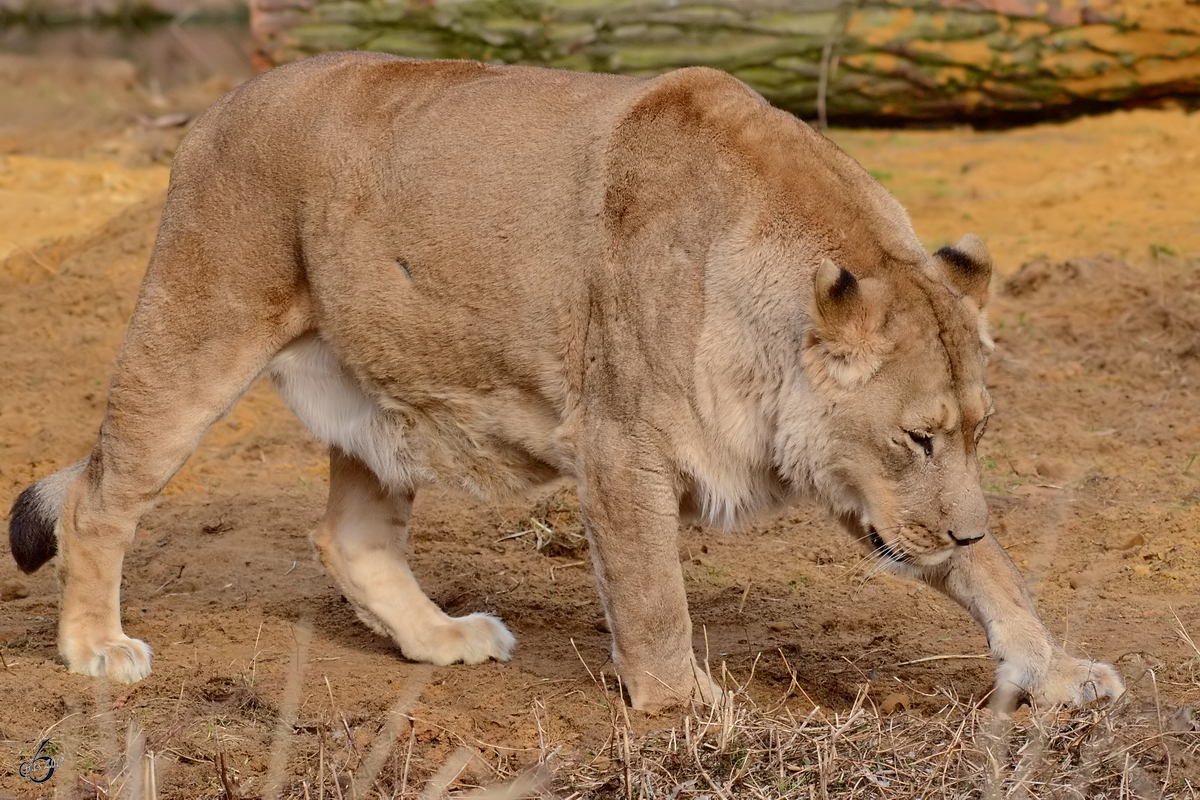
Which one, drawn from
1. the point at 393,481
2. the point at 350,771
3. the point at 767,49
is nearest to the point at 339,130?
the point at 393,481

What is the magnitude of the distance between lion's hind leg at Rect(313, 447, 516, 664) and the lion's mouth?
55.5 inches

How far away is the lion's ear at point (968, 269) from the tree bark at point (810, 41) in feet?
22.3

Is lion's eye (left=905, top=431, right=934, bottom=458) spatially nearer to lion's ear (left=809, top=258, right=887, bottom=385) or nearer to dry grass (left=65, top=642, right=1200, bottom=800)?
lion's ear (left=809, top=258, right=887, bottom=385)

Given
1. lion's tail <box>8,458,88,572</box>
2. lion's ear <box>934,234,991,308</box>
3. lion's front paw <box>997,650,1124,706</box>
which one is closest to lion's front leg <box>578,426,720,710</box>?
lion's front paw <box>997,650,1124,706</box>

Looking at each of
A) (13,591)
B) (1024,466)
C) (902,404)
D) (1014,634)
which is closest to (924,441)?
(902,404)

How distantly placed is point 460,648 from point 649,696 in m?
0.96

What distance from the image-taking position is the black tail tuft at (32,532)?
5.01m

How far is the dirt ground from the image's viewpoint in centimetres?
425

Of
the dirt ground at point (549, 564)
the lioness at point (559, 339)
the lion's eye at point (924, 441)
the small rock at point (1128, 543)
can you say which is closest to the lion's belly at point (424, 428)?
the lioness at point (559, 339)

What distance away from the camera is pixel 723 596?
5.41m

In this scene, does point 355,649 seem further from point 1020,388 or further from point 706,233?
point 1020,388

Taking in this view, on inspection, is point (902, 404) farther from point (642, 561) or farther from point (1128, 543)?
point (1128, 543)

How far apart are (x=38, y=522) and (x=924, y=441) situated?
2.83m

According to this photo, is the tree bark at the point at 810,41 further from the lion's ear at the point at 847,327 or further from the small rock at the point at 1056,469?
the lion's ear at the point at 847,327
